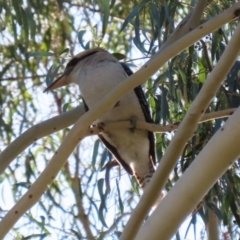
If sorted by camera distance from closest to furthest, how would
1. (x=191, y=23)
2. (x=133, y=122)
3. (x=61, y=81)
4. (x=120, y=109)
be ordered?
(x=191, y=23), (x=133, y=122), (x=120, y=109), (x=61, y=81)

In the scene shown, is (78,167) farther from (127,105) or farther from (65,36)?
(127,105)

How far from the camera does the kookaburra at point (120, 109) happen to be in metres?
2.81

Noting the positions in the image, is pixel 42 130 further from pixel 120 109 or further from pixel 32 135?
pixel 120 109

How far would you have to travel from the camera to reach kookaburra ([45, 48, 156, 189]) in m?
2.81

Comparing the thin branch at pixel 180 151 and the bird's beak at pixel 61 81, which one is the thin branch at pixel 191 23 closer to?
the thin branch at pixel 180 151

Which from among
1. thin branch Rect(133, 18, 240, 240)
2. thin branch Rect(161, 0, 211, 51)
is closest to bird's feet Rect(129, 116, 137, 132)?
thin branch Rect(161, 0, 211, 51)

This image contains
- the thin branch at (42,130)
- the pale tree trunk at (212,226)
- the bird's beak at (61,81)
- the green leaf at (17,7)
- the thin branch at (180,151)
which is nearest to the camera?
the thin branch at (180,151)

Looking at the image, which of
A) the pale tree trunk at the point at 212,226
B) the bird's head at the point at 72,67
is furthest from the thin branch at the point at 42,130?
the bird's head at the point at 72,67

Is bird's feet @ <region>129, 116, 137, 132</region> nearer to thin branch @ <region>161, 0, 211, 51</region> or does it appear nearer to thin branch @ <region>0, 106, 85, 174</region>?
thin branch @ <region>0, 106, 85, 174</region>

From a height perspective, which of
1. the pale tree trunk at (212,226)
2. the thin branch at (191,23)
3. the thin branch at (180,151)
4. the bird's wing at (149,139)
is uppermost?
the bird's wing at (149,139)

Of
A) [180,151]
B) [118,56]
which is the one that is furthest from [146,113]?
[180,151]

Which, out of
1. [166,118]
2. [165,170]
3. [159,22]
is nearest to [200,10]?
[159,22]

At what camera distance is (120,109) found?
9.26 feet

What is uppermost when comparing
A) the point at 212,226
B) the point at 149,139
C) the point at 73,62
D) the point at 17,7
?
the point at 73,62
